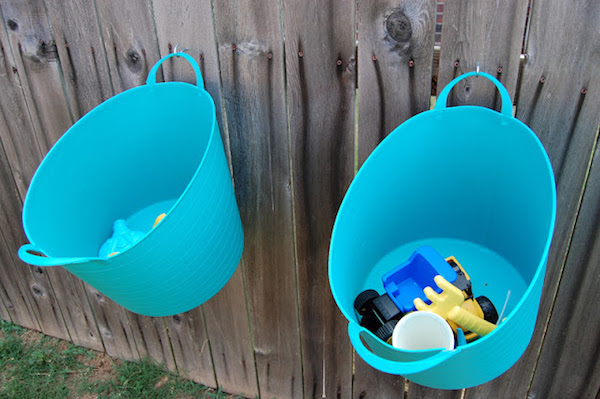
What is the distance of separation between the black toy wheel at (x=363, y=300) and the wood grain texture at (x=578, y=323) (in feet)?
1.71

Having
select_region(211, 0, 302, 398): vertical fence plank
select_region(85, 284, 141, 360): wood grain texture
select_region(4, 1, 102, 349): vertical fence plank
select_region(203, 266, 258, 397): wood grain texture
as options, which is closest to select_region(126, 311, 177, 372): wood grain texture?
select_region(85, 284, 141, 360): wood grain texture

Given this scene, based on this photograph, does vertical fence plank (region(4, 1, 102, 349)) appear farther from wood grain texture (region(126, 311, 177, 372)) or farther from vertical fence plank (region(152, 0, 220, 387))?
wood grain texture (region(126, 311, 177, 372))

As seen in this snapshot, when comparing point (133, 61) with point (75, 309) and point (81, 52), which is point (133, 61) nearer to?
point (81, 52)

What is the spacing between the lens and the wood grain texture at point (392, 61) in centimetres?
108

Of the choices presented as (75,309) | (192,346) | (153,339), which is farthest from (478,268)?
(75,309)

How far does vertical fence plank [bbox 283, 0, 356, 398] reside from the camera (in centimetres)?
114

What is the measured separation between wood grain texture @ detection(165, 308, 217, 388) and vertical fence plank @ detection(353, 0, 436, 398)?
0.97 m

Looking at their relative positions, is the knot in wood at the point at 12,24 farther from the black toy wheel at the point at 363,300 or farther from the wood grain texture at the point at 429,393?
the wood grain texture at the point at 429,393

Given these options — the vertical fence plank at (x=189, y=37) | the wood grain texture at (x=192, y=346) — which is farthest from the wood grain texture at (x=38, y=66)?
the wood grain texture at (x=192, y=346)

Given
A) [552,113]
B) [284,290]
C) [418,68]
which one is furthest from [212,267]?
[552,113]

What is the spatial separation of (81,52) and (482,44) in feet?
3.42

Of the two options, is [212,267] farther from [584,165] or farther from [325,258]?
[584,165]

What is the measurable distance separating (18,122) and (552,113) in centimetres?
158

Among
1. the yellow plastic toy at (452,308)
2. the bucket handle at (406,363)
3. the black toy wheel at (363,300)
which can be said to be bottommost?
the black toy wheel at (363,300)
